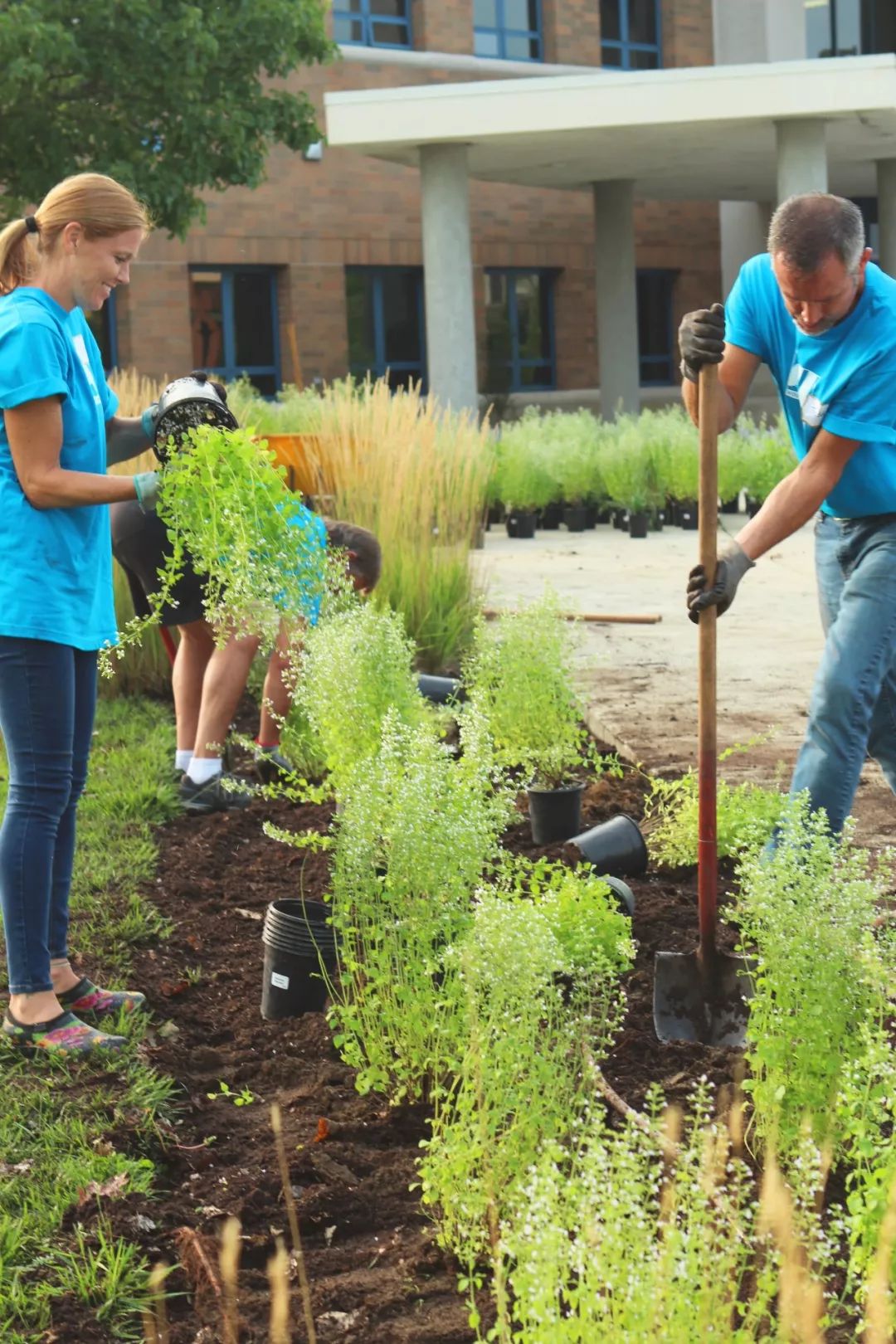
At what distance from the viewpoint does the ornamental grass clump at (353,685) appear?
4043mm

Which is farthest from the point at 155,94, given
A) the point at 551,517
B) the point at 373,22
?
the point at 373,22

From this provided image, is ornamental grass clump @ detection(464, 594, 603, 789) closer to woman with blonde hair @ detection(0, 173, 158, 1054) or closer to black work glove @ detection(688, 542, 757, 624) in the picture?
black work glove @ detection(688, 542, 757, 624)

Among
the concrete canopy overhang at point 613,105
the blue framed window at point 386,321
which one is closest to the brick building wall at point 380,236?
the blue framed window at point 386,321

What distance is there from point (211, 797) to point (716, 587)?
255 cm

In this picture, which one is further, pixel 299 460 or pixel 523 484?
pixel 523 484

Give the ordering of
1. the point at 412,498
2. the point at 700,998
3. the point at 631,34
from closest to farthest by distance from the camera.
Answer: the point at 700,998
the point at 412,498
the point at 631,34

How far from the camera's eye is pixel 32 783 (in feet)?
11.4

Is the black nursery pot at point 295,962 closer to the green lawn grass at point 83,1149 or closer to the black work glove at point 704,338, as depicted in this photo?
the green lawn grass at point 83,1149

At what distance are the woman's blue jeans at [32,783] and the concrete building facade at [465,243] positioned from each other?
15.8 m

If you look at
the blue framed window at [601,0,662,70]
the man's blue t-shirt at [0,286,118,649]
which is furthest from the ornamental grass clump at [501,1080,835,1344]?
the blue framed window at [601,0,662,70]

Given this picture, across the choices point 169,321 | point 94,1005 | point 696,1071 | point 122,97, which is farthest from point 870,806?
point 169,321

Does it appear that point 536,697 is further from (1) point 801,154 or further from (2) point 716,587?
(1) point 801,154

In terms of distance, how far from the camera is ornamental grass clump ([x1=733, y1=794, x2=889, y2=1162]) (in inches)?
109

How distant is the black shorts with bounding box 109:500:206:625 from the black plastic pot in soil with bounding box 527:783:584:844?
1.42 metres
